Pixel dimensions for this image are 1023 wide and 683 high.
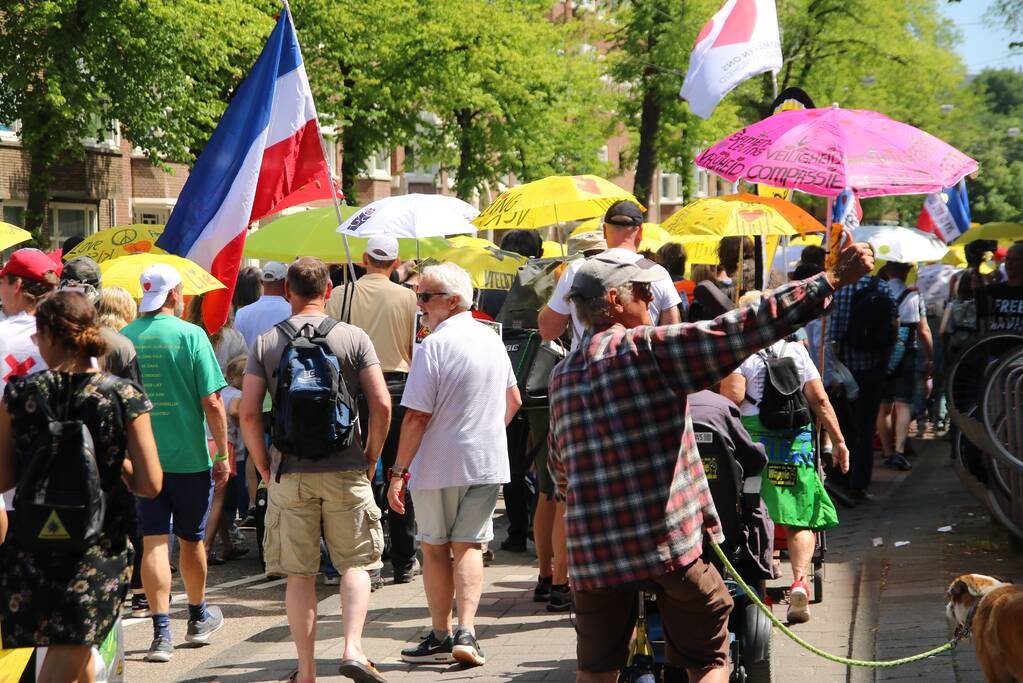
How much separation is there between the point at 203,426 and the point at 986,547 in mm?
5123

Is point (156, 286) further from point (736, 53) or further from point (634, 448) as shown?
point (736, 53)

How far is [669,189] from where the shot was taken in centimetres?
6384

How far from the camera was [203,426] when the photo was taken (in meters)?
7.15

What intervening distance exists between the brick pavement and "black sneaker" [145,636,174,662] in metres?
0.06

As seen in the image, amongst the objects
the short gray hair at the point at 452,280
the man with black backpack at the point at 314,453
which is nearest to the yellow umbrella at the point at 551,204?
the short gray hair at the point at 452,280

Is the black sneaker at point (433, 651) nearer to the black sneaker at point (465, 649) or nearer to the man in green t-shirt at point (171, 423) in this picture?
the black sneaker at point (465, 649)

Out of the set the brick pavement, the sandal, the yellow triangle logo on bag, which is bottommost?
the brick pavement

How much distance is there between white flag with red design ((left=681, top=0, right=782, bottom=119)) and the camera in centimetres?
1089

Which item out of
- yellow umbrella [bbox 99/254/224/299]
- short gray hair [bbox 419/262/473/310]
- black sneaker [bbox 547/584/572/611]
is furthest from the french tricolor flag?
black sneaker [bbox 547/584/572/611]

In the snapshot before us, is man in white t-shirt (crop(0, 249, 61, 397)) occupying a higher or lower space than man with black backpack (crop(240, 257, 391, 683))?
higher

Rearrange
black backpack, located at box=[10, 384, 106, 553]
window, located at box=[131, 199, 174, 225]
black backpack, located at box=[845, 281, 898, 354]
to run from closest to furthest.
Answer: black backpack, located at box=[10, 384, 106, 553]
black backpack, located at box=[845, 281, 898, 354]
window, located at box=[131, 199, 174, 225]

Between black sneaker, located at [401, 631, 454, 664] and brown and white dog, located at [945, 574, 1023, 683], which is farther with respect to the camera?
black sneaker, located at [401, 631, 454, 664]

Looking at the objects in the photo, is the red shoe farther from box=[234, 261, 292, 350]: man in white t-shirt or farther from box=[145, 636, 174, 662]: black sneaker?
box=[234, 261, 292, 350]: man in white t-shirt

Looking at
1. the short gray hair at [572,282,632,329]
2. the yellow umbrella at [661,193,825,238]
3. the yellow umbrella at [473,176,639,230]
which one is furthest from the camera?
the yellow umbrella at [473,176,639,230]
